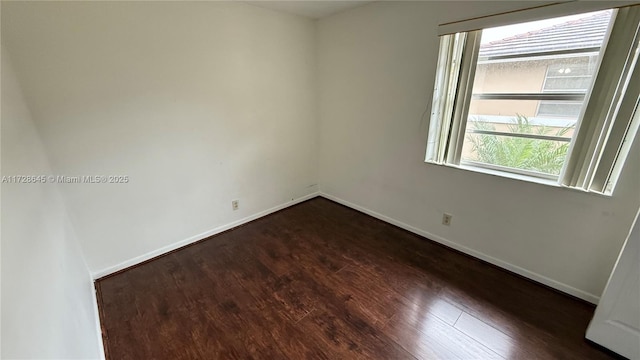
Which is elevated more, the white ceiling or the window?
the white ceiling

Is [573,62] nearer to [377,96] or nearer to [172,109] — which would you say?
[377,96]

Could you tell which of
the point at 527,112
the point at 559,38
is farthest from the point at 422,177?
the point at 559,38

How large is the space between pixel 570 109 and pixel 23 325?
2876 mm

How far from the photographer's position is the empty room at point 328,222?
4.76 feet

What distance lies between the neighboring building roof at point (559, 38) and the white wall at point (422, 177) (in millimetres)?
258

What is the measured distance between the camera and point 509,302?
1798mm

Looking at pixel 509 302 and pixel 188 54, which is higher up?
pixel 188 54

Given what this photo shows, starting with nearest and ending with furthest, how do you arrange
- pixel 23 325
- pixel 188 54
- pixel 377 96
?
pixel 23 325 → pixel 188 54 → pixel 377 96

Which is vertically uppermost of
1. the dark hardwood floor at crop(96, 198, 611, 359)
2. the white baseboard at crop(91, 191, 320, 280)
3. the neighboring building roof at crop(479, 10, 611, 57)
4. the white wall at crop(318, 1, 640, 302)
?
the neighboring building roof at crop(479, 10, 611, 57)

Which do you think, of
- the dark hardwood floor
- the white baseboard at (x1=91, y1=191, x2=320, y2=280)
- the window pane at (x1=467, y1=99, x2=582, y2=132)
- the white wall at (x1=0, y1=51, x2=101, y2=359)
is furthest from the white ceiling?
the dark hardwood floor

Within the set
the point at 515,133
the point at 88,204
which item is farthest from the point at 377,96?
the point at 88,204

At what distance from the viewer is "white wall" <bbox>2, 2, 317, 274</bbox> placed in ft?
5.42

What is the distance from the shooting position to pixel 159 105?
207cm

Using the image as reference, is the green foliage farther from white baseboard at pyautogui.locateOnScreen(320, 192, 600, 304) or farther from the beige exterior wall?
white baseboard at pyautogui.locateOnScreen(320, 192, 600, 304)
